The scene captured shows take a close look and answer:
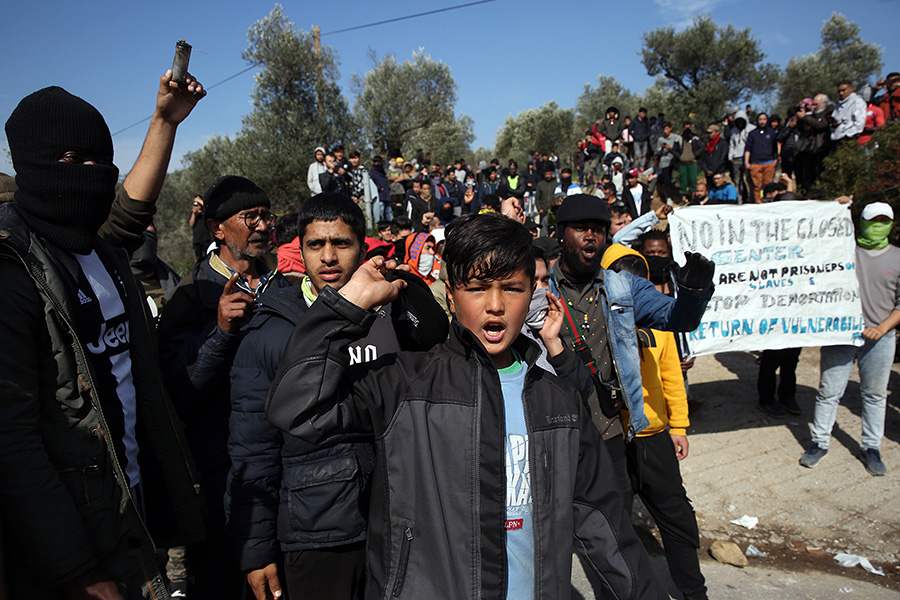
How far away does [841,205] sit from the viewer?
584cm

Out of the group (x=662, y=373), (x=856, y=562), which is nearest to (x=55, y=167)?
(x=662, y=373)

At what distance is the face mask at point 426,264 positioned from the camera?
7376 millimetres

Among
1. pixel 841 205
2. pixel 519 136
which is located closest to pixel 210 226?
pixel 841 205

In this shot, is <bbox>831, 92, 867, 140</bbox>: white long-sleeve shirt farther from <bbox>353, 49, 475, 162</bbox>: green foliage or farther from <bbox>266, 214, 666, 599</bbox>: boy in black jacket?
<bbox>353, 49, 475, 162</bbox>: green foliage

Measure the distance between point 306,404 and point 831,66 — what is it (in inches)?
1806

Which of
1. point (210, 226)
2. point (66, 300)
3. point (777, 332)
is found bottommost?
point (777, 332)

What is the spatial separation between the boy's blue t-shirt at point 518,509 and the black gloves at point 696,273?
128 centimetres

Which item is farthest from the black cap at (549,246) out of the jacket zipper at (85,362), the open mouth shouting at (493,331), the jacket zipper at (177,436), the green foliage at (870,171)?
the green foliage at (870,171)

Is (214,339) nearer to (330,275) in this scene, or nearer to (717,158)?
(330,275)

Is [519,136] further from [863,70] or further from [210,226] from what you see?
[210,226]

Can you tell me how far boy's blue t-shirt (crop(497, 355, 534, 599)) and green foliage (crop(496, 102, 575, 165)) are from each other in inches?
1426

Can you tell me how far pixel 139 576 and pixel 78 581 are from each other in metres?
0.17

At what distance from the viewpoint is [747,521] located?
4477 millimetres

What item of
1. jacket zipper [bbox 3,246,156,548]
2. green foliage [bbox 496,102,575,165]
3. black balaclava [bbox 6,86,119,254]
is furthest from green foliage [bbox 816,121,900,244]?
green foliage [bbox 496,102,575,165]
